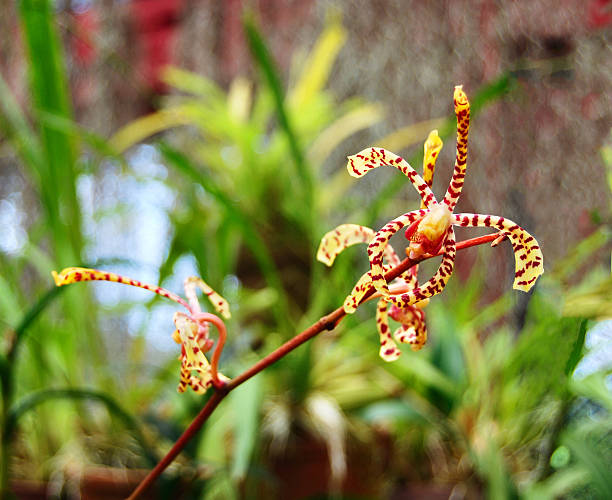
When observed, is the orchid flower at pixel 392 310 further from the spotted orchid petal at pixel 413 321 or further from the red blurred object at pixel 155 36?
the red blurred object at pixel 155 36

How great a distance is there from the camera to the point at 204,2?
4.62 ft

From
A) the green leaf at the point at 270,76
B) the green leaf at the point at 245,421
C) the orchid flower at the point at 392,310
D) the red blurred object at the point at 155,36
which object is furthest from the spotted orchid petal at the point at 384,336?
the red blurred object at the point at 155,36

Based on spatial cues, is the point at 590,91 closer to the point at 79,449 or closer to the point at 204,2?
the point at 79,449

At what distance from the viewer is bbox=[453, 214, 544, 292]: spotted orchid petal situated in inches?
7.7

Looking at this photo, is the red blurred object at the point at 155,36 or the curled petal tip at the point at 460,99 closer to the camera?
the curled petal tip at the point at 460,99

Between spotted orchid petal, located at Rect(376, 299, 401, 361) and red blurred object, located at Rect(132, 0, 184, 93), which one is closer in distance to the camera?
spotted orchid petal, located at Rect(376, 299, 401, 361)

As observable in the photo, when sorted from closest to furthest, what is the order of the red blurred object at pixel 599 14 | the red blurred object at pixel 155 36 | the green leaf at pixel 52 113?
the red blurred object at pixel 599 14, the green leaf at pixel 52 113, the red blurred object at pixel 155 36

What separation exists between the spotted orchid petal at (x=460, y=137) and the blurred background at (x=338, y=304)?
0.11 m

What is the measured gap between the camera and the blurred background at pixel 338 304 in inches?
15.6

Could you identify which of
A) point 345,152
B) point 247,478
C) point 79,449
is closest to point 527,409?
point 247,478

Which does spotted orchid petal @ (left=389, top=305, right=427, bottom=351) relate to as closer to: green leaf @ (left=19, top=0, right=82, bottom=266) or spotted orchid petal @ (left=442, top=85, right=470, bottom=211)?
spotted orchid petal @ (left=442, top=85, right=470, bottom=211)

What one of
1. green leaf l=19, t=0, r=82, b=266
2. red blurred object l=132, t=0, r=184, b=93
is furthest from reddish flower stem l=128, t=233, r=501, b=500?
red blurred object l=132, t=0, r=184, b=93

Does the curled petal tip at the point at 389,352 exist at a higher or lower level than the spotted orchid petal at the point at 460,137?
lower

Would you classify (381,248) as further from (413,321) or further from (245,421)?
(245,421)
